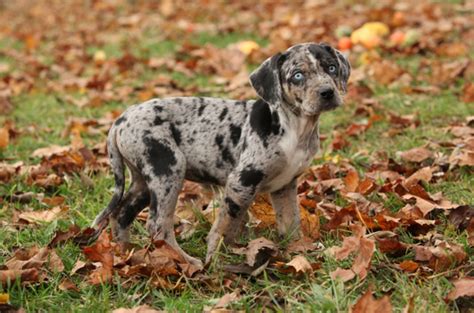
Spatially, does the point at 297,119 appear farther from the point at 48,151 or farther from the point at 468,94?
the point at 468,94

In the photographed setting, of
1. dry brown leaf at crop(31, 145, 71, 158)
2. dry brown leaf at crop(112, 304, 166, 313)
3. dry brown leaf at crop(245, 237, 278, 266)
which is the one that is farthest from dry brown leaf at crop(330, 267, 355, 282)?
dry brown leaf at crop(31, 145, 71, 158)

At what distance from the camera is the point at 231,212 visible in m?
3.92

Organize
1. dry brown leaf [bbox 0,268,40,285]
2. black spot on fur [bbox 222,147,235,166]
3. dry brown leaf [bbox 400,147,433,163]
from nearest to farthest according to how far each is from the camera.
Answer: dry brown leaf [bbox 0,268,40,285]
black spot on fur [bbox 222,147,235,166]
dry brown leaf [bbox 400,147,433,163]

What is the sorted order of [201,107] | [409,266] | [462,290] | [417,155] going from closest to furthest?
[462,290], [409,266], [201,107], [417,155]

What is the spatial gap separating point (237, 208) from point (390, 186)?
1.24 metres

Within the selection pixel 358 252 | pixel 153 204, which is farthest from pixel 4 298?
pixel 358 252

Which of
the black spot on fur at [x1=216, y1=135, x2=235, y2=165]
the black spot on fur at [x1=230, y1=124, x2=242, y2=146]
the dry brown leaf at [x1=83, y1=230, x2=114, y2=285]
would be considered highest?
the black spot on fur at [x1=230, y1=124, x2=242, y2=146]

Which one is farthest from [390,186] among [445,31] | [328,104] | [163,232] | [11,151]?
[445,31]

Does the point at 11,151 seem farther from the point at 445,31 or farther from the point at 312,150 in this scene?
the point at 445,31

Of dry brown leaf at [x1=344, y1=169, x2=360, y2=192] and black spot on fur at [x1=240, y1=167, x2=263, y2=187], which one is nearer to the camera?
black spot on fur at [x1=240, y1=167, x2=263, y2=187]

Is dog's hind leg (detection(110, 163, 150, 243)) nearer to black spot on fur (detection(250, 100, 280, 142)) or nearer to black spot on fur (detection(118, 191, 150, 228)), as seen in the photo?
black spot on fur (detection(118, 191, 150, 228))

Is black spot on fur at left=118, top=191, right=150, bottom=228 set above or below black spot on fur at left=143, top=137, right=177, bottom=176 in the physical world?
below

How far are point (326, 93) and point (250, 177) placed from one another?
606 millimetres

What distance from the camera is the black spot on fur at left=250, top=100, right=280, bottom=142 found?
3.89 metres
